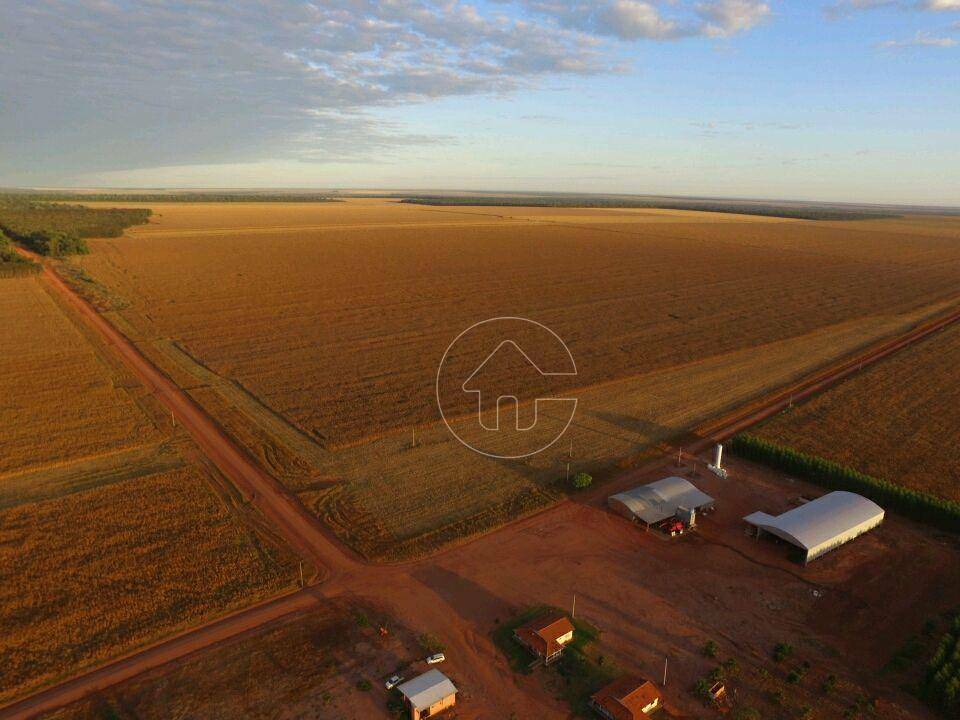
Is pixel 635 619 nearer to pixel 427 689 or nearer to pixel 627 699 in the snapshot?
pixel 627 699

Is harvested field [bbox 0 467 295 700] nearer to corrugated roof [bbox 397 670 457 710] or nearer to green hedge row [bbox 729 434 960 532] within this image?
corrugated roof [bbox 397 670 457 710]

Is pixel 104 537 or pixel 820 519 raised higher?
pixel 820 519

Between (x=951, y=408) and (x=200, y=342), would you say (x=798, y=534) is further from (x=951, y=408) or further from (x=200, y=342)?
(x=200, y=342)

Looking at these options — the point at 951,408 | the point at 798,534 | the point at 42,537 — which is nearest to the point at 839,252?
the point at 951,408

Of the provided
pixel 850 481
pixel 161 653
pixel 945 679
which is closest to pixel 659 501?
pixel 850 481

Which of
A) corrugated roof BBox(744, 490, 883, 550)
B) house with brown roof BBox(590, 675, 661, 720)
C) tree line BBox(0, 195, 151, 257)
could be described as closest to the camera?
house with brown roof BBox(590, 675, 661, 720)

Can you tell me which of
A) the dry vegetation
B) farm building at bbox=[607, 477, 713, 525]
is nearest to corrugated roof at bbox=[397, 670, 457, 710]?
the dry vegetation

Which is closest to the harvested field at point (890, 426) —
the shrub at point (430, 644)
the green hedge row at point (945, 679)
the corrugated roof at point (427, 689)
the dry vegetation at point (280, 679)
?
the green hedge row at point (945, 679)
